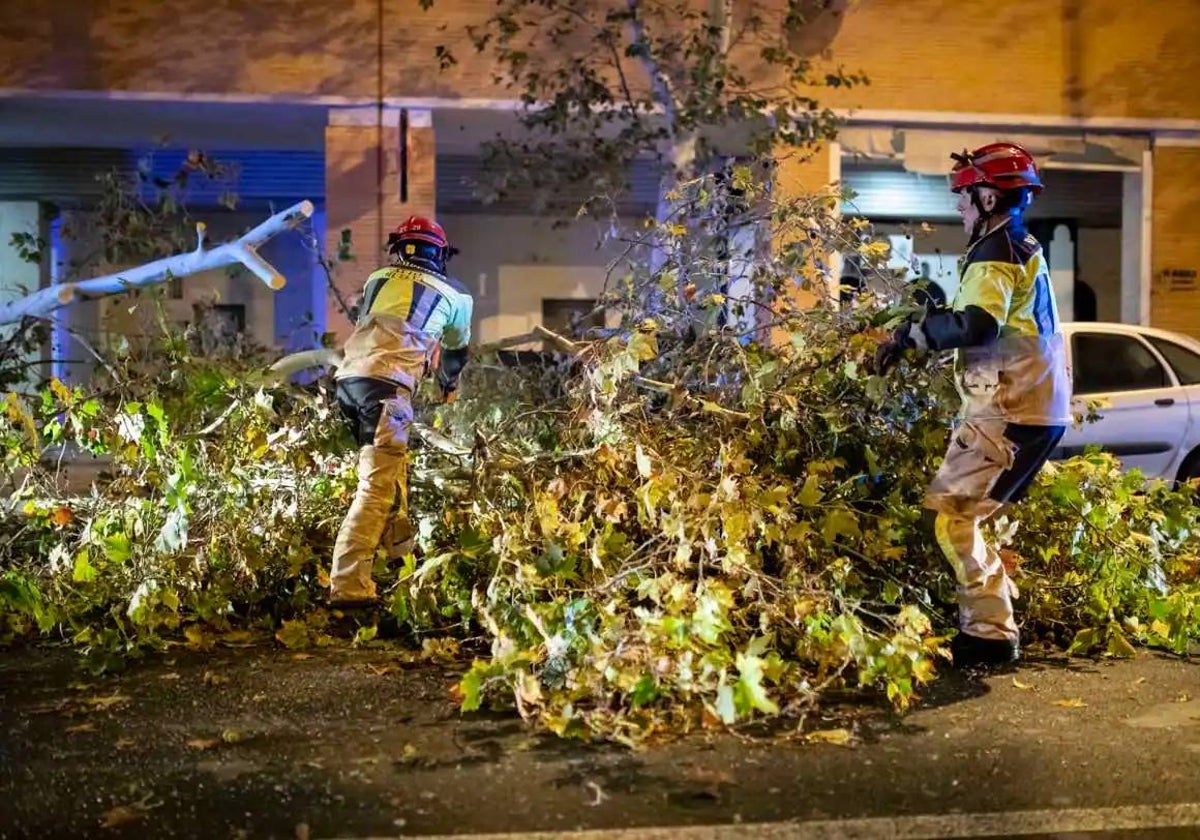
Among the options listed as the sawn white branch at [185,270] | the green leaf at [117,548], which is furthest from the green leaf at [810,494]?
the sawn white branch at [185,270]

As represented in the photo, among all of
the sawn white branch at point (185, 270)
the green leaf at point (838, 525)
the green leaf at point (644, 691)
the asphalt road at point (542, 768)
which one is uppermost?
the sawn white branch at point (185, 270)

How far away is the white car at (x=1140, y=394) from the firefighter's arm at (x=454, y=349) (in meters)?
4.75

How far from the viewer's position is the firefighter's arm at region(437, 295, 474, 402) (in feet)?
18.9

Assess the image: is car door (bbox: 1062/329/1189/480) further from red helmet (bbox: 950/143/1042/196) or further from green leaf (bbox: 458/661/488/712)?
green leaf (bbox: 458/661/488/712)

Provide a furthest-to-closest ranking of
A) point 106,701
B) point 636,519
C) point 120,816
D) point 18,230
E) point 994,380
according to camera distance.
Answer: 1. point 18,230
2. point 636,519
3. point 994,380
4. point 106,701
5. point 120,816

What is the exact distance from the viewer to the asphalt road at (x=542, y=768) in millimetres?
3361

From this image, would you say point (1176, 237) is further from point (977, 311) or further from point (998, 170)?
point (977, 311)

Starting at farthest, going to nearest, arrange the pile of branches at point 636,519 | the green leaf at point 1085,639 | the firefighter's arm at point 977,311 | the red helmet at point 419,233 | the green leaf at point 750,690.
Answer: the red helmet at point 419,233, the green leaf at point 1085,639, the firefighter's arm at point 977,311, the pile of branches at point 636,519, the green leaf at point 750,690

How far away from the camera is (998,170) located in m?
4.80

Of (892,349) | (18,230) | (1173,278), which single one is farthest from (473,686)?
(18,230)

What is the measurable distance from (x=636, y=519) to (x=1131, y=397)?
5159 millimetres

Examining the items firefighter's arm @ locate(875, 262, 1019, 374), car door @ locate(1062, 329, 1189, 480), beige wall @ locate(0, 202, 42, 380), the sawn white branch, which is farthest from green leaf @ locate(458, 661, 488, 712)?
beige wall @ locate(0, 202, 42, 380)

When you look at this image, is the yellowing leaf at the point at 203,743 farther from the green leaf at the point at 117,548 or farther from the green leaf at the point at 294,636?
the green leaf at the point at 117,548

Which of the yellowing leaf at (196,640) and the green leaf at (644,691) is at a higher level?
the green leaf at (644,691)
